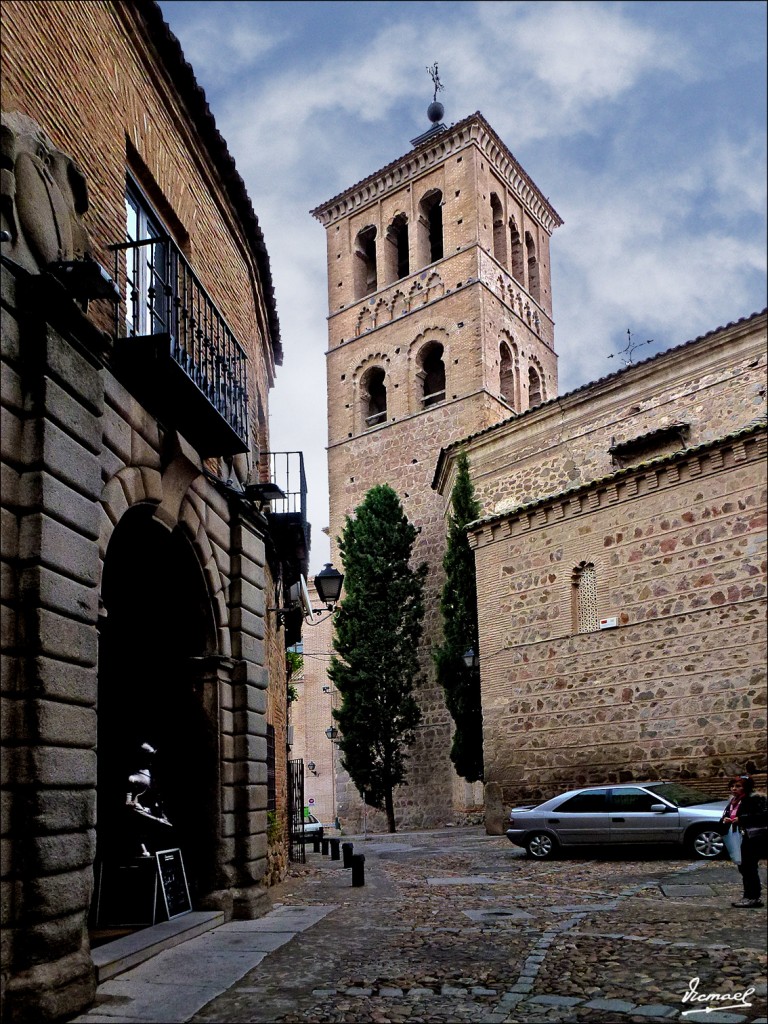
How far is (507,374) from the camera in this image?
3600cm

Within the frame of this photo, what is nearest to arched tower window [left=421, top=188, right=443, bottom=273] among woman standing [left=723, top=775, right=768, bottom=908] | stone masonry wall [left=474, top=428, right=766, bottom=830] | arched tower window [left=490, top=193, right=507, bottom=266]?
arched tower window [left=490, top=193, right=507, bottom=266]

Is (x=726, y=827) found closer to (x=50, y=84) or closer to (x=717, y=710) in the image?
(x=717, y=710)

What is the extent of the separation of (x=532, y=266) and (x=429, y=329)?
7.68 metres

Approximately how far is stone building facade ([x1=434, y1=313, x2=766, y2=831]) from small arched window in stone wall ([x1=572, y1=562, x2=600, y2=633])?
0.10 feet

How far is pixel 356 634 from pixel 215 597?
21.3m

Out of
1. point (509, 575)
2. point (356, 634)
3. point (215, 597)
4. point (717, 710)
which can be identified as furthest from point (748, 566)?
point (356, 634)

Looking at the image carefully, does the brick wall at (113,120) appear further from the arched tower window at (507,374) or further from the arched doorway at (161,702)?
the arched tower window at (507,374)

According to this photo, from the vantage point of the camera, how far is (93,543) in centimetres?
647

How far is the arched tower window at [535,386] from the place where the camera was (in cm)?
3781

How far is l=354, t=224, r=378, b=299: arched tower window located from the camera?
39.0 m

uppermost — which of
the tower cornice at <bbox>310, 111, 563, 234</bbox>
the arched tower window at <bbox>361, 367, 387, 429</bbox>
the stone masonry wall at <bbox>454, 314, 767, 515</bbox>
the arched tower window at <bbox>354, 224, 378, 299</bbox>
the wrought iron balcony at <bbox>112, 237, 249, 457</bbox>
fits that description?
the tower cornice at <bbox>310, 111, 563, 234</bbox>

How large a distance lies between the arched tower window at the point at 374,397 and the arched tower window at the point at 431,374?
1.55m

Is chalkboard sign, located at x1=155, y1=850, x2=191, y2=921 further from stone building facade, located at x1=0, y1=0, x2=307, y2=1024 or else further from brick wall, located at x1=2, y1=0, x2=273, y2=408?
brick wall, located at x1=2, y1=0, x2=273, y2=408

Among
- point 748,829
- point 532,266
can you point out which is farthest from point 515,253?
point 748,829
